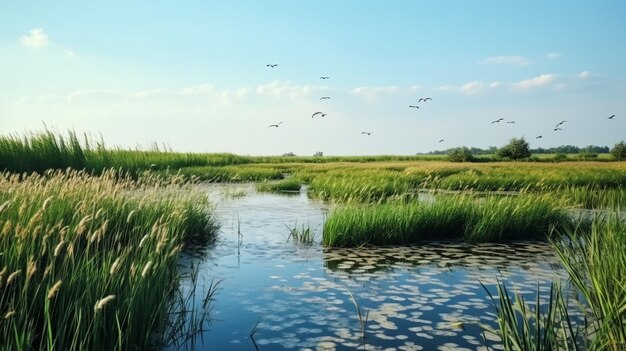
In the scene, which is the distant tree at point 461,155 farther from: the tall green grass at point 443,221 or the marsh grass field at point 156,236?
the tall green grass at point 443,221

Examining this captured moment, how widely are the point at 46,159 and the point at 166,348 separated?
1749cm

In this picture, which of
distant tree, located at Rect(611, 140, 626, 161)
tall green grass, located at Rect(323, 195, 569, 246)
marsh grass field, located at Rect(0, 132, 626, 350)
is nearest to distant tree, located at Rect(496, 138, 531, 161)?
distant tree, located at Rect(611, 140, 626, 161)

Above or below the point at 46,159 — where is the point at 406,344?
below

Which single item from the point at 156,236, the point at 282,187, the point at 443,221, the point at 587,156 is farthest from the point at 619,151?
the point at 156,236

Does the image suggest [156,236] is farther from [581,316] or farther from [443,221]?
[443,221]

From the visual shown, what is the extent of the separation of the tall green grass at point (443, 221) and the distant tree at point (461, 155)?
1992 inches

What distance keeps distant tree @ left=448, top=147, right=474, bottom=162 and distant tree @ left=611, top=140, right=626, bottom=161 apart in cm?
1875

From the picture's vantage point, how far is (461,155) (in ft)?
210

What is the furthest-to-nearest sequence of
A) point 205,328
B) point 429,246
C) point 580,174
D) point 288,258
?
point 580,174 → point 429,246 → point 288,258 → point 205,328

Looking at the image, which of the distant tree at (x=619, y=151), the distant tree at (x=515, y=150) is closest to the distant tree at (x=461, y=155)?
the distant tree at (x=515, y=150)

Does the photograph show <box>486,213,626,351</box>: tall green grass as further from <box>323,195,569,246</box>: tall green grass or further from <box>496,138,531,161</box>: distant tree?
<box>496,138,531,161</box>: distant tree

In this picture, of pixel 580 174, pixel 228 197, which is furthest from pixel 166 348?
pixel 580 174

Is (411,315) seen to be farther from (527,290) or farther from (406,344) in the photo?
(527,290)

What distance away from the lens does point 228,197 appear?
872 inches
